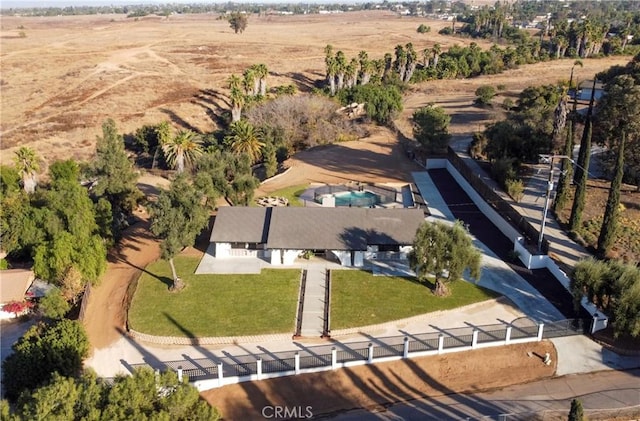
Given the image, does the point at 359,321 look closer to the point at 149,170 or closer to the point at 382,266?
the point at 382,266

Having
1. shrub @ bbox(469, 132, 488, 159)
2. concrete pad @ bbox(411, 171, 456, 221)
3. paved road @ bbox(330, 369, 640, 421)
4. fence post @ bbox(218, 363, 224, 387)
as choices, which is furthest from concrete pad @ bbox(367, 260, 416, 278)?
shrub @ bbox(469, 132, 488, 159)

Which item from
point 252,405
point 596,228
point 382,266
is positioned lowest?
point 252,405

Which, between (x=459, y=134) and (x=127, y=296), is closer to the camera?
(x=127, y=296)

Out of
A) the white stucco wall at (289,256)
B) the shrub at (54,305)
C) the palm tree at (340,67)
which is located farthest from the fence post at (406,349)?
the palm tree at (340,67)

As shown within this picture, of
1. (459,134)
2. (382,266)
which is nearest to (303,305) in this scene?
(382,266)

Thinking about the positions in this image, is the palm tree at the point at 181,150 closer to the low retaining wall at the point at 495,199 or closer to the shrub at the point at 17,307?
the shrub at the point at 17,307
